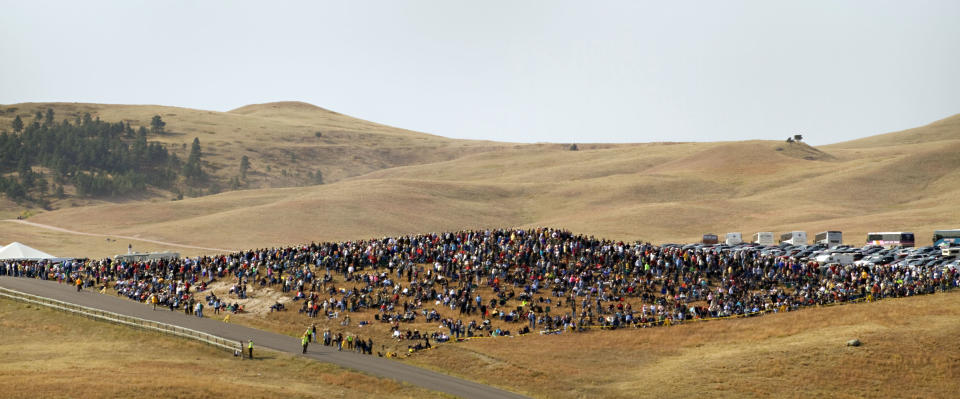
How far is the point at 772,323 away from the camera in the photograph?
1761 inches

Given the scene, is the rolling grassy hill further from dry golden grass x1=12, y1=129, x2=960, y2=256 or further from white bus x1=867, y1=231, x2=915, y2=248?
white bus x1=867, y1=231, x2=915, y2=248

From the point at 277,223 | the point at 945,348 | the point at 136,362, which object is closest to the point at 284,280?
the point at 136,362

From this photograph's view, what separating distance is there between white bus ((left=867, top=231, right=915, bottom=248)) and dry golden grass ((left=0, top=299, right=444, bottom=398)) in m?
54.9

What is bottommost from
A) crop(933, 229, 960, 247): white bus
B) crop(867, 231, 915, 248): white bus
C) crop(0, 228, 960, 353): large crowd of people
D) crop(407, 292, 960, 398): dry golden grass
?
crop(407, 292, 960, 398): dry golden grass

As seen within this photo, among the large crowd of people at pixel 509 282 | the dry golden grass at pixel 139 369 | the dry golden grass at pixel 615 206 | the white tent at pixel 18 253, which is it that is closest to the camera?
the dry golden grass at pixel 139 369

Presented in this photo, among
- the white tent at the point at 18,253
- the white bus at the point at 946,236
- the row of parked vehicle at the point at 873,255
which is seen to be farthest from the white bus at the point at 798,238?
the white tent at the point at 18,253

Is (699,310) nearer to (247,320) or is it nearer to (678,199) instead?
(247,320)

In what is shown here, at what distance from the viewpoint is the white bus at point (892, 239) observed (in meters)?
73.8

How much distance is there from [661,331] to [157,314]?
29.2m

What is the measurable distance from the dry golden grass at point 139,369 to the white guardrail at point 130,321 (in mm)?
390

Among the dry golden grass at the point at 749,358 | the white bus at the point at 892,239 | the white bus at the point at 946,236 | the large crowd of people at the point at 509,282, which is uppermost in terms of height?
the white bus at the point at 946,236

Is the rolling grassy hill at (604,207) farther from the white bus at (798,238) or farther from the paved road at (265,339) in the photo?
the paved road at (265,339)

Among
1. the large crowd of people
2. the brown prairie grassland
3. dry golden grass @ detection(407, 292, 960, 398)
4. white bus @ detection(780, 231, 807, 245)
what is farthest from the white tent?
white bus @ detection(780, 231, 807, 245)

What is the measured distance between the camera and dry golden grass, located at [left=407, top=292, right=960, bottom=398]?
37.0 meters
